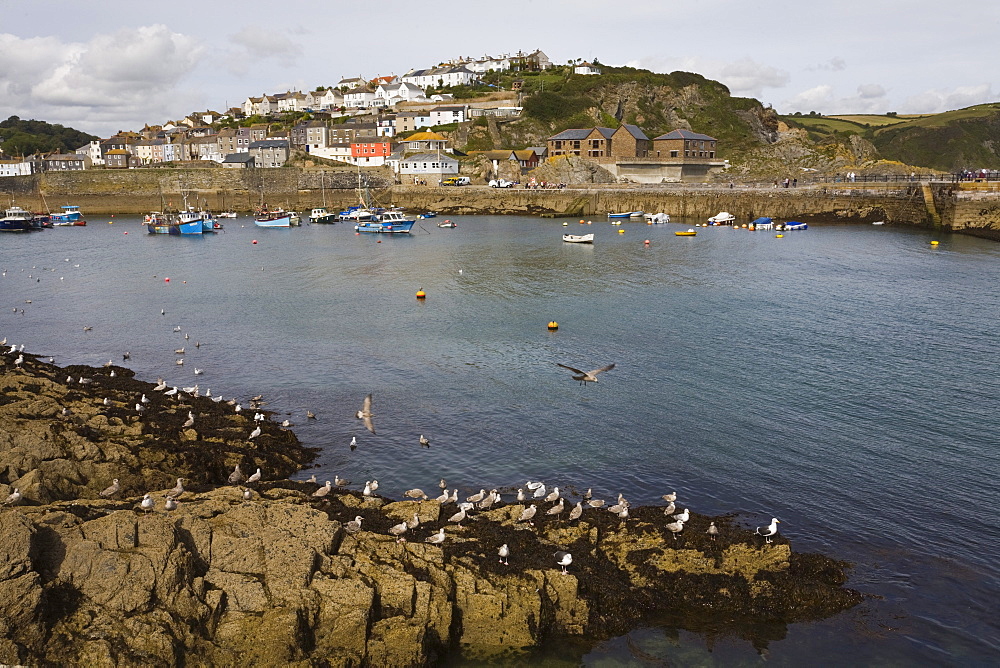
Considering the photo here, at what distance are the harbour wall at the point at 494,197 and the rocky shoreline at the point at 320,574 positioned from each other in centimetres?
6100

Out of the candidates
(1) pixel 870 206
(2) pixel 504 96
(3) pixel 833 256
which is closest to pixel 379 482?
(3) pixel 833 256

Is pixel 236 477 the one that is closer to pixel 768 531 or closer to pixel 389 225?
pixel 768 531

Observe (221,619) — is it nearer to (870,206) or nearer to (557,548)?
(557,548)

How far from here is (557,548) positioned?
14.2m

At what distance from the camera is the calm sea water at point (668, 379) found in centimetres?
1503

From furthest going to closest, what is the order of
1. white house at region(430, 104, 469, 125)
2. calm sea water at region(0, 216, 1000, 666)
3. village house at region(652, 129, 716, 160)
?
white house at region(430, 104, 469, 125) → village house at region(652, 129, 716, 160) → calm sea water at region(0, 216, 1000, 666)

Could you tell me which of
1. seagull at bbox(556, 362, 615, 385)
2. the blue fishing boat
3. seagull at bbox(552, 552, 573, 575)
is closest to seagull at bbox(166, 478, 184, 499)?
seagull at bbox(552, 552, 573, 575)

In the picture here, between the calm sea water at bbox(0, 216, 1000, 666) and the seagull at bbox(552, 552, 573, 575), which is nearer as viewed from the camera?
the seagull at bbox(552, 552, 573, 575)

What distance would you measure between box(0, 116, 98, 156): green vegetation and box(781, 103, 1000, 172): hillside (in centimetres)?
15726

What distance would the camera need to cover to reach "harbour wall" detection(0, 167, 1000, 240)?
6988cm

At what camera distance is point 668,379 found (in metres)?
26.5

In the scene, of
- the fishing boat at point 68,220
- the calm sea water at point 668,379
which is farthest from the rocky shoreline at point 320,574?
the fishing boat at point 68,220

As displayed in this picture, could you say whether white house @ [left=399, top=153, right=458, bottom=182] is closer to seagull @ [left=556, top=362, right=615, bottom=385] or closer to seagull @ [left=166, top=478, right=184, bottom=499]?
seagull @ [left=556, top=362, right=615, bottom=385]

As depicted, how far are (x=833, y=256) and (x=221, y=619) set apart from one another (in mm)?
54604
